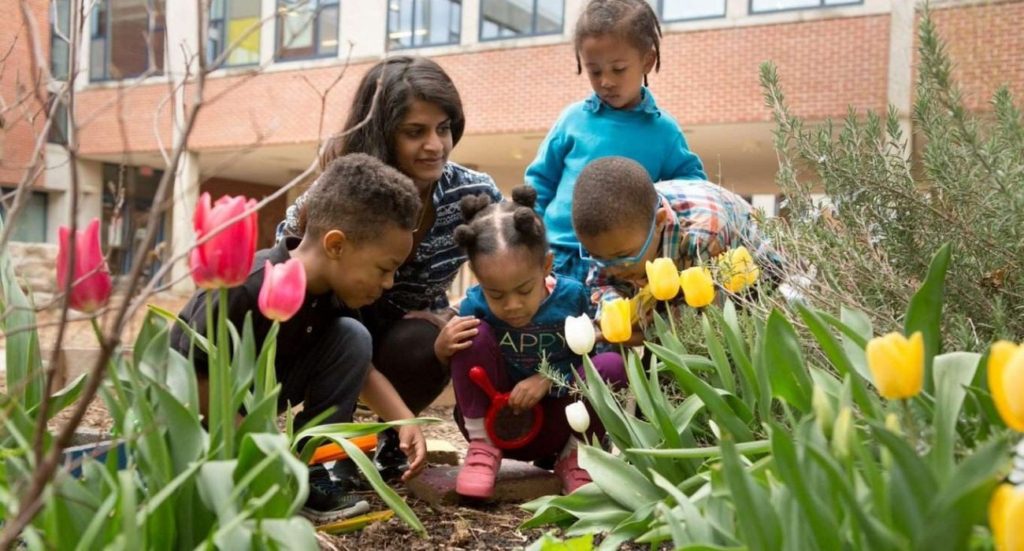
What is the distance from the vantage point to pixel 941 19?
33.6 ft

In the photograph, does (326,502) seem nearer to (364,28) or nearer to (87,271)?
(87,271)

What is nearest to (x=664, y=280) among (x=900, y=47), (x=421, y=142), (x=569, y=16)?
(x=421, y=142)

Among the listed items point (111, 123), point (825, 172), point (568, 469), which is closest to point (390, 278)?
point (568, 469)

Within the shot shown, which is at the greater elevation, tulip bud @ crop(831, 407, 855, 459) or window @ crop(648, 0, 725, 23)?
window @ crop(648, 0, 725, 23)

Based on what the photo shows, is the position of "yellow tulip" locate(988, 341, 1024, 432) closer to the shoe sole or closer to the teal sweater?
the shoe sole

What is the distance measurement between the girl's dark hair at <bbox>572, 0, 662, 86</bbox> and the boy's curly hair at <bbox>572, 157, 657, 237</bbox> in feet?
2.30

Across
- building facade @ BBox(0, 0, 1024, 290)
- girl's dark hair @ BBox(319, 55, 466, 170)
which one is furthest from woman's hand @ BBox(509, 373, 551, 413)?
building facade @ BBox(0, 0, 1024, 290)

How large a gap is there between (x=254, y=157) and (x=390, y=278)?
1863 cm

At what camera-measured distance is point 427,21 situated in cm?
1666

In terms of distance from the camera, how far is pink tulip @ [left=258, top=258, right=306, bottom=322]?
1438mm

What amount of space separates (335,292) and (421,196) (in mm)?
794

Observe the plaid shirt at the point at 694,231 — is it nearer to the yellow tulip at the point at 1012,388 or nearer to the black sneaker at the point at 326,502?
the black sneaker at the point at 326,502

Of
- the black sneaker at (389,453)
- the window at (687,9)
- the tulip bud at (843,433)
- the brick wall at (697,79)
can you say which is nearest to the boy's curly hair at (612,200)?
the black sneaker at (389,453)

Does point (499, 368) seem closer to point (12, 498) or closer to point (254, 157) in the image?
point (12, 498)
